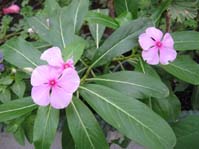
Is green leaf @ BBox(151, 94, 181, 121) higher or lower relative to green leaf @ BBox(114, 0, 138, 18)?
lower

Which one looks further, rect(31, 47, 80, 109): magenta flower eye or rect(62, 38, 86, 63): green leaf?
rect(62, 38, 86, 63): green leaf

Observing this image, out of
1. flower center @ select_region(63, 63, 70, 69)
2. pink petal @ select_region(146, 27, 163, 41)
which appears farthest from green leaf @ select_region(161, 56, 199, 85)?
flower center @ select_region(63, 63, 70, 69)

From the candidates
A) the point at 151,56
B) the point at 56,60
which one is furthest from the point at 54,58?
the point at 151,56

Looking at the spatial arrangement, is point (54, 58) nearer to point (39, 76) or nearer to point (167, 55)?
point (39, 76)

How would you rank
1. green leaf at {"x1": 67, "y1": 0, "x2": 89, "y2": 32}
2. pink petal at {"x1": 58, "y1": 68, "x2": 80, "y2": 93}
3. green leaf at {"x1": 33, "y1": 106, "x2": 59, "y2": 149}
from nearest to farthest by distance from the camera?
pink petal at {"x1": 58, "y1": 68, "x2": 80, "y2": 93} → green leaf at {"x1": 33, "y1": 106, "x2": 59, "y2": 149} → green leaf at {"x1": 67, "y1": 0, "x2": 89, "y2": 32}

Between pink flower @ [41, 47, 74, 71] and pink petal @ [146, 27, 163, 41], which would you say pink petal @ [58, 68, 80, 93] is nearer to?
pink flower @ [41, 47, 74, 71]

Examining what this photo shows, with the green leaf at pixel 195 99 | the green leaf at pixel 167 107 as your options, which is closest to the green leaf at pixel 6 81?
the green leaf at pixel 167 107

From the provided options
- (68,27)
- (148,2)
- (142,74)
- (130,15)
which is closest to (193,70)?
(142,74)
